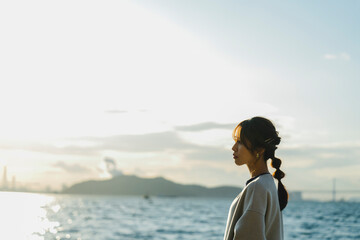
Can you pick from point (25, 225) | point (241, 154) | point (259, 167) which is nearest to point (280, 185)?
point (259, 167)

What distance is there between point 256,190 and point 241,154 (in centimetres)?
24

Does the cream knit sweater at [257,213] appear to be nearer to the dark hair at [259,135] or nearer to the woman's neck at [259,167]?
the woman's neck at [259,167]

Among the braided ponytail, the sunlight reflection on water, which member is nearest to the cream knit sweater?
the braided ponytail

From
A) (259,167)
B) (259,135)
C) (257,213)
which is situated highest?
(259,135)

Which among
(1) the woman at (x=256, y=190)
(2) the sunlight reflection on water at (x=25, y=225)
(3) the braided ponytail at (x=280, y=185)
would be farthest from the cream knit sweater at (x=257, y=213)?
(2) the sunlight reflection on water at (x=25, y=225)

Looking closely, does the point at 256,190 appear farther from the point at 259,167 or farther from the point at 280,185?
the point at 280,185

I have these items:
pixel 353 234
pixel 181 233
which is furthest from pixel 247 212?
pixel 353 234

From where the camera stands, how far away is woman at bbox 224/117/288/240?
104 inches

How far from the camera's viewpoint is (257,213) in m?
2.64

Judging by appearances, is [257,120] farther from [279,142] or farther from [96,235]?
[96,235]

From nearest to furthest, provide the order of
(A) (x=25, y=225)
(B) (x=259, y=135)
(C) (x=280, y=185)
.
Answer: (B) (x=259, y=135) < (C) (x=280, y=185) < (A) (x=25, y=225)

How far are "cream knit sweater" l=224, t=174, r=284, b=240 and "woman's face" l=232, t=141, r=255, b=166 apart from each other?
125 millimetres

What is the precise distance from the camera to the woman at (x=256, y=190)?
2639 mm

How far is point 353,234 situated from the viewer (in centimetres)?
3166
